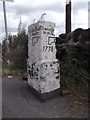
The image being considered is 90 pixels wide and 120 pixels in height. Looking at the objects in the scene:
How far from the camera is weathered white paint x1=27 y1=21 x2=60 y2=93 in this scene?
6.43 metres

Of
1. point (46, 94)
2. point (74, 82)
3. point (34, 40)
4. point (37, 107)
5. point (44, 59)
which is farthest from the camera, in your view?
point (74, 82)

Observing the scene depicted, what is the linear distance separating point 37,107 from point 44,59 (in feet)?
3.87

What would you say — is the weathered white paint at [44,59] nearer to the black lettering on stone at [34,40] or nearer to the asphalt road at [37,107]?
the black lettering on stone at [34,40]

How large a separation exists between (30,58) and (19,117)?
213 cm

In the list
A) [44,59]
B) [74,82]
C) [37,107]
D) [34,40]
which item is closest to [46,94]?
[37,107]

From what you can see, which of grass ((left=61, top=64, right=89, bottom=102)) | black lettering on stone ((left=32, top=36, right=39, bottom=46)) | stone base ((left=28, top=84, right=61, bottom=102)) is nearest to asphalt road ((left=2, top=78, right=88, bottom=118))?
stone base ((left=28, top=84, right=61, bottom=102))

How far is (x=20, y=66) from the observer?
11016 millimetres

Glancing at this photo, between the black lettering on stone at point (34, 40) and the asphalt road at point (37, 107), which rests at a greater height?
the black lettering on stone at point (34, 40)

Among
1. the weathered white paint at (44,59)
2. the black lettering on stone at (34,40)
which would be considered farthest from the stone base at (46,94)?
the black lettering on stone at (34,40)

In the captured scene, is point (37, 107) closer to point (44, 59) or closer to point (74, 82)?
point (44, 59)

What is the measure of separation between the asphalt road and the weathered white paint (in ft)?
1.10

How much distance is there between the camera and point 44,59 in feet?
21.3

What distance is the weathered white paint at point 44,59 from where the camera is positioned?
6.43 metres

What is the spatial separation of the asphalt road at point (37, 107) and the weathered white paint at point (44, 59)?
0.34 meters
